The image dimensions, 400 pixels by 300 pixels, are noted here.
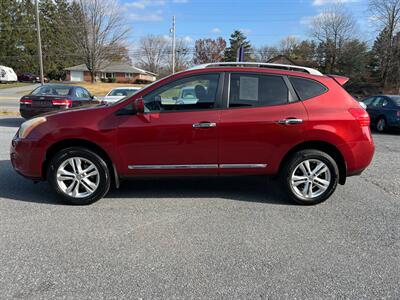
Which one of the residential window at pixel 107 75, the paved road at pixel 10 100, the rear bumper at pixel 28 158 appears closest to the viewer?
the rear bumper at pixel 28 158

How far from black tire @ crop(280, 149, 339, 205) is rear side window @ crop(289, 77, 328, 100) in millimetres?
752

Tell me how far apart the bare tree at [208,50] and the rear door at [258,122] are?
7660 centimetres

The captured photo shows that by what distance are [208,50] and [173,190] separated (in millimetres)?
77908

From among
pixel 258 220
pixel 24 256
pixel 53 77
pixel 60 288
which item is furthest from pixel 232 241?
pixel 53 77

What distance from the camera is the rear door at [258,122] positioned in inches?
165

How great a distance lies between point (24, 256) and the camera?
304cm

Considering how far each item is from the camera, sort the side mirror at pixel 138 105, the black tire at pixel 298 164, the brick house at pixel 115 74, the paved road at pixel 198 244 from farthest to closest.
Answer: the brick house at pixel 115 74, the black tire at pixel 298 164, the side mirror at pixel 138 105, the paved road at pixel 198 244

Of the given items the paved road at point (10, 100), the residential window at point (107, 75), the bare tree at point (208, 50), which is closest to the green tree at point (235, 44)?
the bare tree at point (208, 50)

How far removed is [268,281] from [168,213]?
5.51 ft

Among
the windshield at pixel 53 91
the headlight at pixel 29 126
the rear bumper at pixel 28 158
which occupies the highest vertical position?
the windshield at pixel 53 91

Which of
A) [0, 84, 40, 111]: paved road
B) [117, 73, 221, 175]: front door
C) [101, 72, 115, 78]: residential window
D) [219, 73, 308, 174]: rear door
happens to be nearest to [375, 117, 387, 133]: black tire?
[219, 73, 308, 174]: rear door

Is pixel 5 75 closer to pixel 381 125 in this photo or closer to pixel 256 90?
pixel 381 125

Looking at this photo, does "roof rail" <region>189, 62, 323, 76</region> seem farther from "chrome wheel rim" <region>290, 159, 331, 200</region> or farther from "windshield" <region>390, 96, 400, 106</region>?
"windshield" <region>390, 96, 400, 106</region>

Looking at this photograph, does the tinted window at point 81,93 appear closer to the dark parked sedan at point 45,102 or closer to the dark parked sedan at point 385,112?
the dark parked sedan at point 45,102
